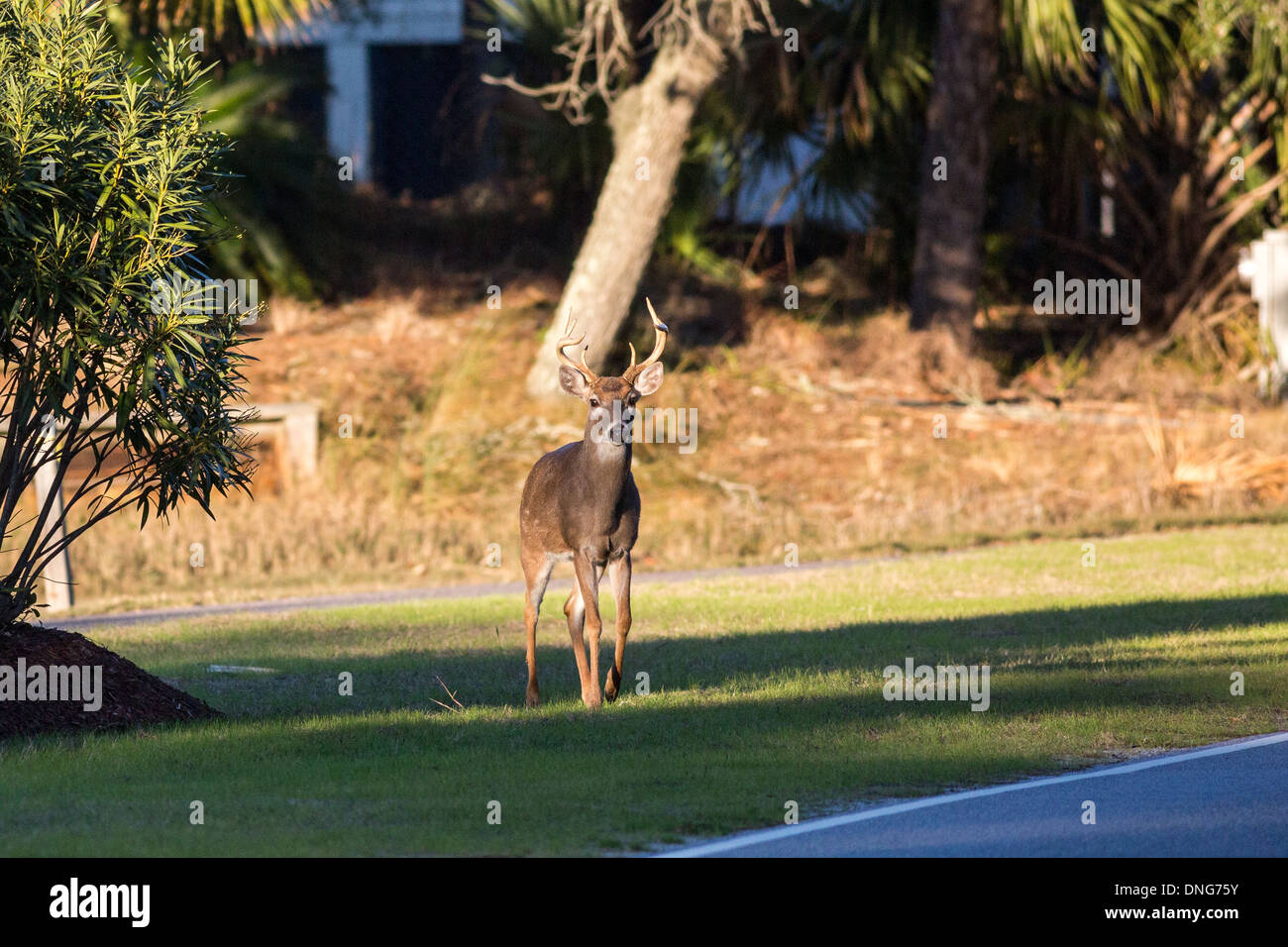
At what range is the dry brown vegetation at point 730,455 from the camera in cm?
2055

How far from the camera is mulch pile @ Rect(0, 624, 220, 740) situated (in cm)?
998

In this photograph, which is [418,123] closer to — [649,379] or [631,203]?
[631,203]

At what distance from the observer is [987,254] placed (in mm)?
30141

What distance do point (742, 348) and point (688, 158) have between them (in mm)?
3001

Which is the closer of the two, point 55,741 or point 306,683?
point 55,741

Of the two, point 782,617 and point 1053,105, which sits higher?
point 1053,105

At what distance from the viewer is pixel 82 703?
1023cm

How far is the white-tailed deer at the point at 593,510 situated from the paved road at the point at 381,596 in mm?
6167

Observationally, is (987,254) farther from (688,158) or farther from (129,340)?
(129,340)

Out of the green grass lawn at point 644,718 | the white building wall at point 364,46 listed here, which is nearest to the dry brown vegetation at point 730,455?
the green grass lawn at point 644,718

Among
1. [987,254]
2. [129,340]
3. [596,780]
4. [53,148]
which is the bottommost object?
[596,780]

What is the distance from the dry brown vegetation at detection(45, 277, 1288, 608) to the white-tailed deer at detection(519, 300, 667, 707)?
25.8 feet

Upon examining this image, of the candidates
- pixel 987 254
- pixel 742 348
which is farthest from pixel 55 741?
pixel 987 254

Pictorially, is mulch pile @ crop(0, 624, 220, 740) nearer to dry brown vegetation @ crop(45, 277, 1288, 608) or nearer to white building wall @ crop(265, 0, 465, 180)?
dry brown vegetation @ crop(45, 277, 1288, 608)
